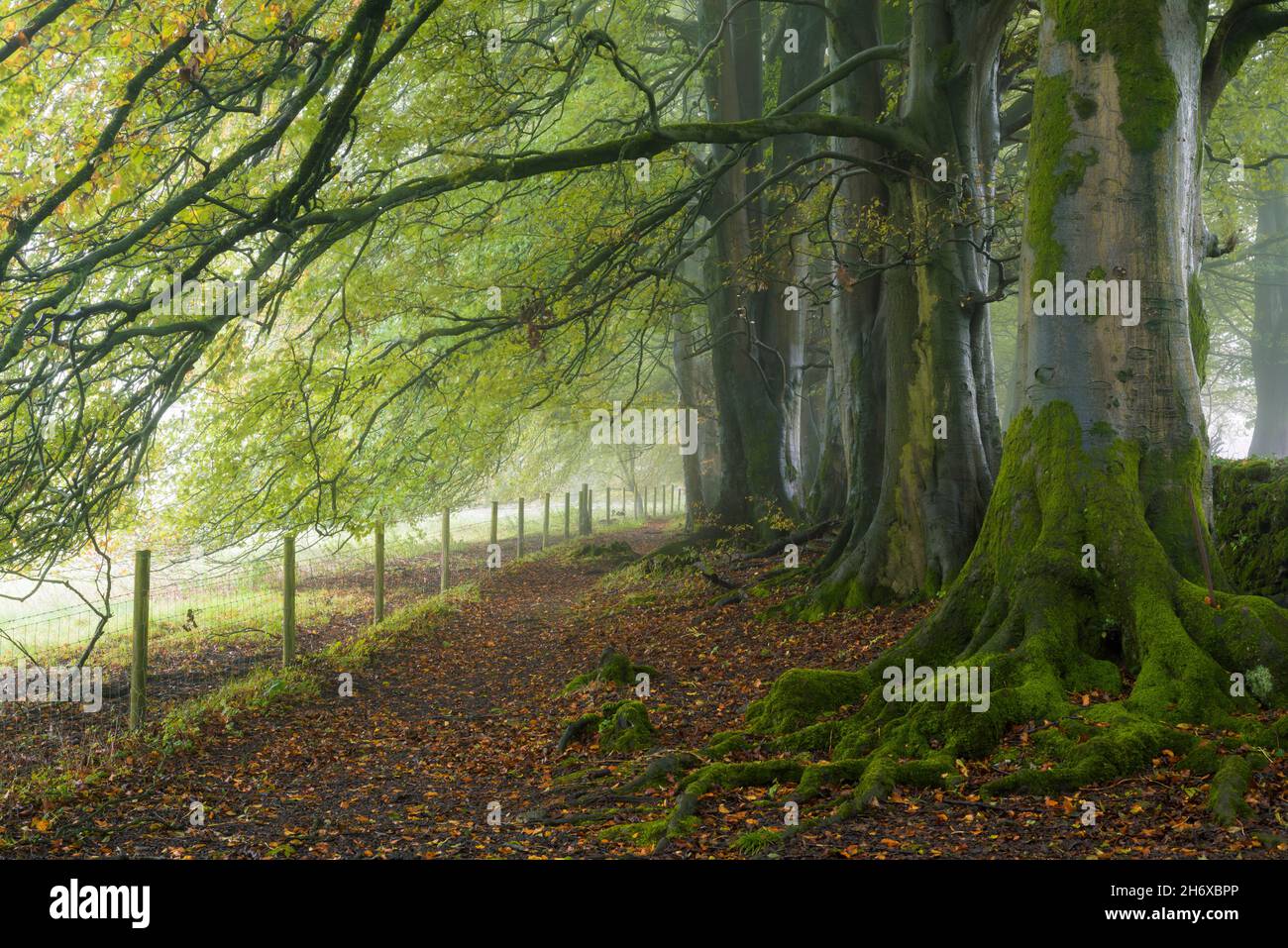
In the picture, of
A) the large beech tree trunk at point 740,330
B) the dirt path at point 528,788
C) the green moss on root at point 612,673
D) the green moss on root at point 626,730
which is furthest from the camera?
the large beech tree trunk at point 740,330

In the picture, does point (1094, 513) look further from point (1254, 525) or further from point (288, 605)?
point (288, 605)

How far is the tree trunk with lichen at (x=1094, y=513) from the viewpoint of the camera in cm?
586

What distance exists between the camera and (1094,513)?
6496 millimetres

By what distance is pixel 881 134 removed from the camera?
31.6 ft

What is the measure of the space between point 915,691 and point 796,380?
10.8 meters

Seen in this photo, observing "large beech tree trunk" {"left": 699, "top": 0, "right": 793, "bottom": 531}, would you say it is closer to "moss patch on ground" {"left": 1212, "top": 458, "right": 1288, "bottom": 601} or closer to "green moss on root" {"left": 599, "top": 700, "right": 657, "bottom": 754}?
"moss patch on ground" {"left": 1212, "top": 458, "right": 1288, "bottom": 601}

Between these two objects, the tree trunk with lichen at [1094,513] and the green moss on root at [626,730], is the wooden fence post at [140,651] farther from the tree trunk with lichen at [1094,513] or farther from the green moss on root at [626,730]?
the tree trunk with lichen at [1094,513]

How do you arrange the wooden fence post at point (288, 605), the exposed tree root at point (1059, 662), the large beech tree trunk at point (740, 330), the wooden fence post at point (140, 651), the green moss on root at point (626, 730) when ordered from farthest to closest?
the large beech tree trunk at point (740, 330) < the wooden fence post at point (288, 605) < the wooden fence post at point (140, 651) < the green moss on root at point (626, 730) < the exposed tree root at point (1059, 662)

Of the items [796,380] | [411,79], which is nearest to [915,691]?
[411,79]

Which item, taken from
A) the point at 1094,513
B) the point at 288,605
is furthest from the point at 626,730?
the point at 288,605

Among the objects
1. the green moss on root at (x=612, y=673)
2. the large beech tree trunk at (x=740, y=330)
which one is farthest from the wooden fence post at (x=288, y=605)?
the large beech tree trunk at (x=740, y=330)

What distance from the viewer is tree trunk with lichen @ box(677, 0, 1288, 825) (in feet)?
Answer: 19.2

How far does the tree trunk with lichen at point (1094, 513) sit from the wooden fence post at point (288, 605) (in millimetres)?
5835

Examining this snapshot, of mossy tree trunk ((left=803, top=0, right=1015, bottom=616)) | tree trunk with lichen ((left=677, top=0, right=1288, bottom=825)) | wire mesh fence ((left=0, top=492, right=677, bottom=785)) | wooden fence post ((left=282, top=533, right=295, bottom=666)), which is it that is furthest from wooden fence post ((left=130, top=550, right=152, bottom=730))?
mossy tree trunk ((left=803, top=0, right=1015, bottom=616))
